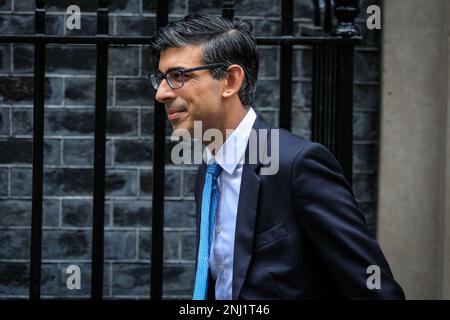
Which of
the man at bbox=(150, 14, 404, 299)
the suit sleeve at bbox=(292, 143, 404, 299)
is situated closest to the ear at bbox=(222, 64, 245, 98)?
the man at bbox=(150, 14, 404, 299)

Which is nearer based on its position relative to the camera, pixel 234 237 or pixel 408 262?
pixel 234 237

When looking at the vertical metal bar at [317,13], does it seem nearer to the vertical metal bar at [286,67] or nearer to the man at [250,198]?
the vertical metal bar at [286,67]

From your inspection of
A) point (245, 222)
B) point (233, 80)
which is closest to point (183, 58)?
point (233, 80)

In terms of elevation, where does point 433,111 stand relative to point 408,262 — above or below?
above

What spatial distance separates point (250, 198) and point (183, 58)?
512mm

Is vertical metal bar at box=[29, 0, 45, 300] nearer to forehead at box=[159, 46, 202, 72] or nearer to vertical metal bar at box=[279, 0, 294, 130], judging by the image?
forehead at box=[159, 46, 202, 72]

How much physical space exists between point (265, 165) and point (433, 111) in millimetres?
2060

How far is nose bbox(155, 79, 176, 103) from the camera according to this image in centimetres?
272

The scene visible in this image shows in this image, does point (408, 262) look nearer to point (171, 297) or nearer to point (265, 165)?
point (171, 297)

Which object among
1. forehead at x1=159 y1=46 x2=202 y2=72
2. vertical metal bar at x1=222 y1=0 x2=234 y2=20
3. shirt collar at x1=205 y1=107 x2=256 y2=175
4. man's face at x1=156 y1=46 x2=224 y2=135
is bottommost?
shirt collar at x1=205 y1=107 x2=256 y2=175

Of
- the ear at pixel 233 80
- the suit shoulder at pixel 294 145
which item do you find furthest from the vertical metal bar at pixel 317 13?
the suit shoulder at pixel 294 145

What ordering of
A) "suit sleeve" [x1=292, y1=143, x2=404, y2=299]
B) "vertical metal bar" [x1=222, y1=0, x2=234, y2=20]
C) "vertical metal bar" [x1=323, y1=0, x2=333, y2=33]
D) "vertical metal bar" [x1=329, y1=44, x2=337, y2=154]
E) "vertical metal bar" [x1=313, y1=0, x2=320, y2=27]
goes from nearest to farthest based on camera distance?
"suit sleeve" [x1=292, y1=143, x2=404, y2=299], "vertical metal bar" [x1=222, y1=0, x2=234, y2=20], "vertical metal bar" [x1=329, y1=44, x2=337, y2=154], "vertical metal bar" [x1=323, y1=0, x2=333, y2=33], "vertical metal bar" [x1=313, y1=0, x2=320, y2=27]
